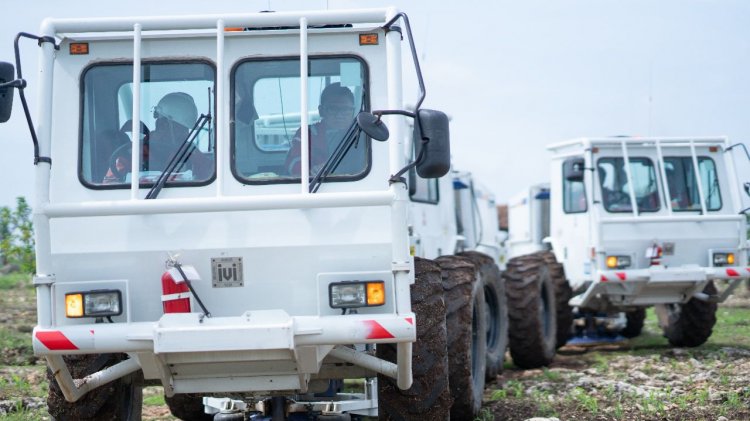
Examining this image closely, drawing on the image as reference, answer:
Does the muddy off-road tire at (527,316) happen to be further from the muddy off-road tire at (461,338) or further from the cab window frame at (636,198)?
the muddy off-road tire at (461,338)

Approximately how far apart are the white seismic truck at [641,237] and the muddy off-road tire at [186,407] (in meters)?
5.00

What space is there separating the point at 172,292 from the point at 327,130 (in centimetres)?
144

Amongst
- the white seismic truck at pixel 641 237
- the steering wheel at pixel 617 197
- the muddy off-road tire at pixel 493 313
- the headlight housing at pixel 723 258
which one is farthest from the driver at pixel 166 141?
the headlight housing at pixel 723 258

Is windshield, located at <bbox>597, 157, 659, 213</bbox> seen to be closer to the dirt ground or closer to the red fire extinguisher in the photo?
the dirt ground

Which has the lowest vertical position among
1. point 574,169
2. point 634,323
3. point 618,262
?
point 634,323

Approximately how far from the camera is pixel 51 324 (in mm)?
6457

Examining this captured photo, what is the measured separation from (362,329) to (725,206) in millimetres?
9512

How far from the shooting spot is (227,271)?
661cm

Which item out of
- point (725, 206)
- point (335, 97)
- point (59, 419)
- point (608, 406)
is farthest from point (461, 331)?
point (725, 206)

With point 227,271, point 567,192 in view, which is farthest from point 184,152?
point 567,192

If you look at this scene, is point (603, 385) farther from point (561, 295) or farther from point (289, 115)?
point (289, 115)

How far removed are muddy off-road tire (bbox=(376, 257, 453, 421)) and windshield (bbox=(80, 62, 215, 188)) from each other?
1.64 m

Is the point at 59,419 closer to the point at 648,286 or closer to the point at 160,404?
the point at 160,404

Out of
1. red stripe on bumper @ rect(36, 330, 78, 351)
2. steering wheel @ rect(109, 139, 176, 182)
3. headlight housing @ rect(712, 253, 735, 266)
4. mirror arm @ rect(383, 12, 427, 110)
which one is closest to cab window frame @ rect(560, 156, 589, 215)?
headlight housing @ rect(712, 253, 735, 266)
